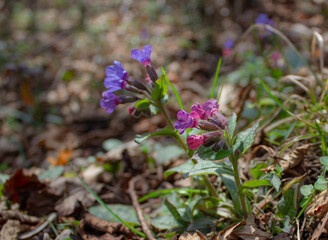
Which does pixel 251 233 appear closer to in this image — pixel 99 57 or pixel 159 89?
pixel 159 89

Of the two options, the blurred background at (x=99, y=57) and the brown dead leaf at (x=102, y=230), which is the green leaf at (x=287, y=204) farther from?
the blurred background at (x=99, y=57)

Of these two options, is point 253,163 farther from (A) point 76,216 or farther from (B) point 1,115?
(B) point 1,115

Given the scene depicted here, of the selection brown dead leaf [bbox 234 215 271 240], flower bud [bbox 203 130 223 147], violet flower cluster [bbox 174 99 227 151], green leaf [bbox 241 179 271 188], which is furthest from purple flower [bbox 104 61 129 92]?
brown dead leaf [bbox 234 215 271 240]

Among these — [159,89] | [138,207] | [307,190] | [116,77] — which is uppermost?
[116,77]

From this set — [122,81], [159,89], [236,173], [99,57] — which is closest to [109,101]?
[122,81]

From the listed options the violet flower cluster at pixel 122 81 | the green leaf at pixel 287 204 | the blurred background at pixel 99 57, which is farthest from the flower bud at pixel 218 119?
the blurred background at pixel 99 57

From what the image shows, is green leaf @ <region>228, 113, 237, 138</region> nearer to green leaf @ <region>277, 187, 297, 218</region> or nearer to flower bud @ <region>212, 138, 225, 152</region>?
flower bud @ <region>212, 138, 225, 152</region>

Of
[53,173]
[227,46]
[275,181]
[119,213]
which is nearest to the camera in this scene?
[275,181]
